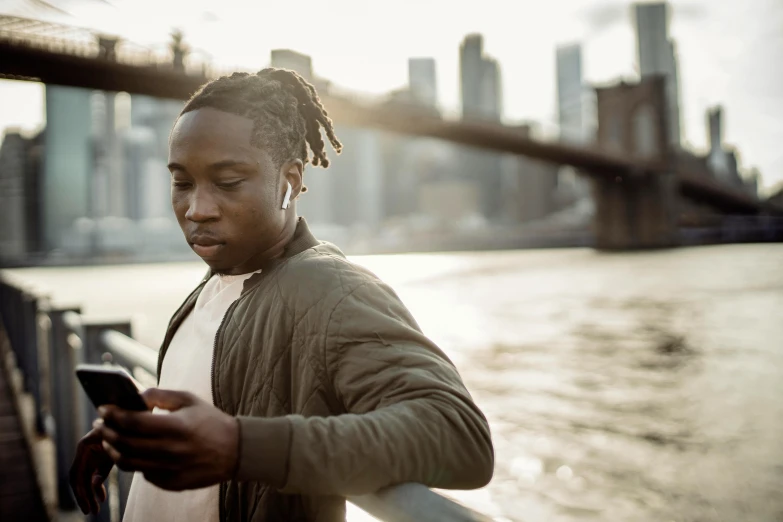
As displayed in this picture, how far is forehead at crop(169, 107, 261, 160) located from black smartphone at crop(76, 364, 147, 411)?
38 cm

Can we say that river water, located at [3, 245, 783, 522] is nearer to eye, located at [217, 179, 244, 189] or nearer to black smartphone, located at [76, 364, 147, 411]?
black smartphone, located at [76, 364, 147, 411]

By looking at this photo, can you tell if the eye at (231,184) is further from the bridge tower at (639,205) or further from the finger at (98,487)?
the bridge tower at (639,205)

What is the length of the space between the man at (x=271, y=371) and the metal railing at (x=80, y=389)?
0.14 feet

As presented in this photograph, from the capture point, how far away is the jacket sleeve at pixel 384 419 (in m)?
0.65

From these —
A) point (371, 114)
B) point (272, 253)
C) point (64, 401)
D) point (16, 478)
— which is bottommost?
point (16, 478)

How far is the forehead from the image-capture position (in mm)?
921

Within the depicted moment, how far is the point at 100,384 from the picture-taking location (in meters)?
0.64

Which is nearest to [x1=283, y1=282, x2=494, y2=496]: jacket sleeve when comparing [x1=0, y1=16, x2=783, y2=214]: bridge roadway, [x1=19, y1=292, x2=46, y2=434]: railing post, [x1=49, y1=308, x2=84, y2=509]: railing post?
[x1=49, y1=308, x2=84, y2=509]: railing post

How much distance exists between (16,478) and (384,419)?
2715 mm

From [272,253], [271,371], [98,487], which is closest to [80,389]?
[98,487]

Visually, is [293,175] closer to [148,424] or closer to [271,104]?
[271,104]

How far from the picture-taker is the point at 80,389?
90.1 inches

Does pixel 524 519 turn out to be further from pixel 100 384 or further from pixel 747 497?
pixel 100 384

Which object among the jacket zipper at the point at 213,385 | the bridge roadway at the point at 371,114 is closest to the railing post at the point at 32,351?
the jacket zipper at the point at 213,385
